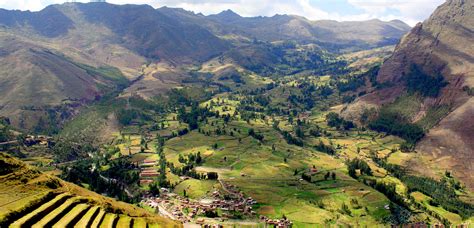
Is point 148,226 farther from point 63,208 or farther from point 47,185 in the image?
point 47,185

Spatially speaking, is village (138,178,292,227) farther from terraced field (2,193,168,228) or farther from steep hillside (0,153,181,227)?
terraced field (2,193,168,228)

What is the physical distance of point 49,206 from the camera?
358 ft

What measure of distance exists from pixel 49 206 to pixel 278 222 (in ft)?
301

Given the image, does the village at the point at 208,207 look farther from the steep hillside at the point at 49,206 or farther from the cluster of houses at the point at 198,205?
the steep hillside at the point at 49,206

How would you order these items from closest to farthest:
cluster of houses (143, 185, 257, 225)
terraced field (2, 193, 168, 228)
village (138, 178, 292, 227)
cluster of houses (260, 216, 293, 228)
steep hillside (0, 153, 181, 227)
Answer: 1. terraced field (2, 193, 168, 228)
2. steep hillside (0, 153, 181, 227)
3. cluster of houses (260, 216, 293, 228)
4. village (138, 178, 292, 227)
5. cluster of houses (143, 185, 257, 225)

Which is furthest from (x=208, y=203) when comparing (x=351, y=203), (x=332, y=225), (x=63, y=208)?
(x=63, y=208)

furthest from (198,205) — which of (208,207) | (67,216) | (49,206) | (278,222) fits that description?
(49,206)

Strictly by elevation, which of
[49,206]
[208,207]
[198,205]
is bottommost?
[198,205]

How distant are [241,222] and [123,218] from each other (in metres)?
60.7

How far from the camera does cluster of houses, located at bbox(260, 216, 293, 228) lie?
167000 mm

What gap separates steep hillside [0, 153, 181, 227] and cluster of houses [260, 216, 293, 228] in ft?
154

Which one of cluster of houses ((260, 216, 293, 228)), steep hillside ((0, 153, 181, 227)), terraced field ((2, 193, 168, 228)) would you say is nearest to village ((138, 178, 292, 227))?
cluster of houses ((260, 216, 293, 228))

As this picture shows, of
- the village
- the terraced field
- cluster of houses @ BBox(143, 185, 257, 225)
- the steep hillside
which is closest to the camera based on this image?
the terraced field

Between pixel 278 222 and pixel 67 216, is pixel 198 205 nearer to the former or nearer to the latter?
pixel 278 222
